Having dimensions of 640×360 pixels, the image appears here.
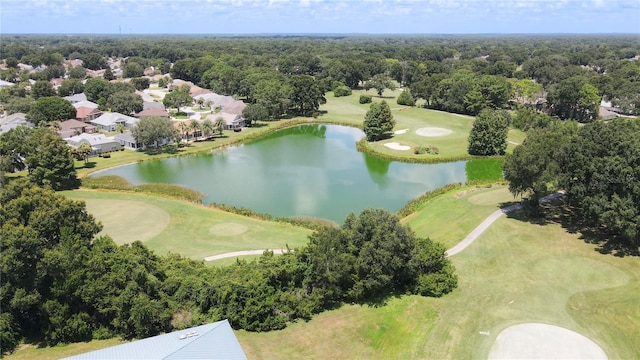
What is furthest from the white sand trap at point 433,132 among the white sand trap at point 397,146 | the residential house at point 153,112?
the residential house at point 153,112

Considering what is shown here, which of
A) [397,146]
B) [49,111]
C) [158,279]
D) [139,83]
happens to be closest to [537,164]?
[158,279]

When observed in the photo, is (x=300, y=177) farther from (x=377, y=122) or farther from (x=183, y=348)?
(x=183, y=348)

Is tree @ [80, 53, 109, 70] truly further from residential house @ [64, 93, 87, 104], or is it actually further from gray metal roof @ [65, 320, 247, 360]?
gray metal roof @ [65, 320, 247, 360]

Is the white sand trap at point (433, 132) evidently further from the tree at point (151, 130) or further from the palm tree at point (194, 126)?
the tree at point (151, 130)

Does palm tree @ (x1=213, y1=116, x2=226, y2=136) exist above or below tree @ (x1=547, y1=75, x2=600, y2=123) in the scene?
below

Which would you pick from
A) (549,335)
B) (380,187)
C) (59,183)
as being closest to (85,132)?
(59,183)

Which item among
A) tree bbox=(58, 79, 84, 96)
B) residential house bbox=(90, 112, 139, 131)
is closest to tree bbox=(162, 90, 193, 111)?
residential house bbox=(90, 112, 139, 131)

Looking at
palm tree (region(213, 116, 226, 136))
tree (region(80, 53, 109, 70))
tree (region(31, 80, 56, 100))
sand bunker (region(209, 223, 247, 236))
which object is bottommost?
sand bunker (region(209, 223, 247, 236))
